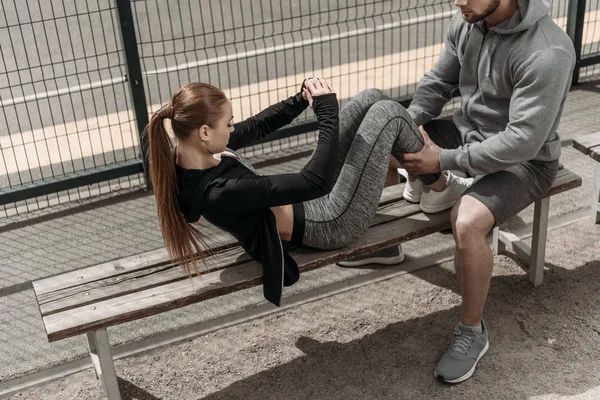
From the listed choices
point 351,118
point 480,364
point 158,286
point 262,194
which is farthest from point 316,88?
point 480,364

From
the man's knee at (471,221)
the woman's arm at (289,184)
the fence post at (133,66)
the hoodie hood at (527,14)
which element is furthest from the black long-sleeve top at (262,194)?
the fence post at (133,66)

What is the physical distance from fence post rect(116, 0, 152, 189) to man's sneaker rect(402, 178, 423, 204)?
73.3 inches

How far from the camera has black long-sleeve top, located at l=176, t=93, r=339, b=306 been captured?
126 inches

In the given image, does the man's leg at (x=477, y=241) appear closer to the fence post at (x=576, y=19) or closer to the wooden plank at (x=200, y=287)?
the wooden plank at (x=200, y=287)

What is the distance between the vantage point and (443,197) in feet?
12.6

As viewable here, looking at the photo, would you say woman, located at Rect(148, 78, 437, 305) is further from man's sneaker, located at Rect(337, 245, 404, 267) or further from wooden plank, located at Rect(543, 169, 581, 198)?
man's sneaker, located at Rect(337, 245, 404, 267)

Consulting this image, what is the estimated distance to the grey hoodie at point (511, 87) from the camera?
3514 mm

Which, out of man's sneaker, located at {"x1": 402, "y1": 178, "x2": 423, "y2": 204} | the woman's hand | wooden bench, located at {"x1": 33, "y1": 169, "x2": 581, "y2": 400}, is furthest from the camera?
man's sneaker, located at {"x1": 402, "y1": 178, "x2": 423, "y2": 204}

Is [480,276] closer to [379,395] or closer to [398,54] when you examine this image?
[379,395]

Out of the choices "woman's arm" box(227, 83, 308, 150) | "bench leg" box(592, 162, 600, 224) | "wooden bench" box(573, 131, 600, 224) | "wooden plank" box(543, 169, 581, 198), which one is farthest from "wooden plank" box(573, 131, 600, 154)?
"woman's arm" box(227, 83, 308, 150)

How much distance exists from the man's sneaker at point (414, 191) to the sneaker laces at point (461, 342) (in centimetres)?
68

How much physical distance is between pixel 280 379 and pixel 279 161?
2.38m

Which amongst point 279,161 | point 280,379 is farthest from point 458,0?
point 279,161

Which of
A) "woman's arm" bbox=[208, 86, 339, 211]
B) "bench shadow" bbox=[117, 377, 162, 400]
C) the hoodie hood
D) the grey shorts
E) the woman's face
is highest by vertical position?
the hoodie hood
